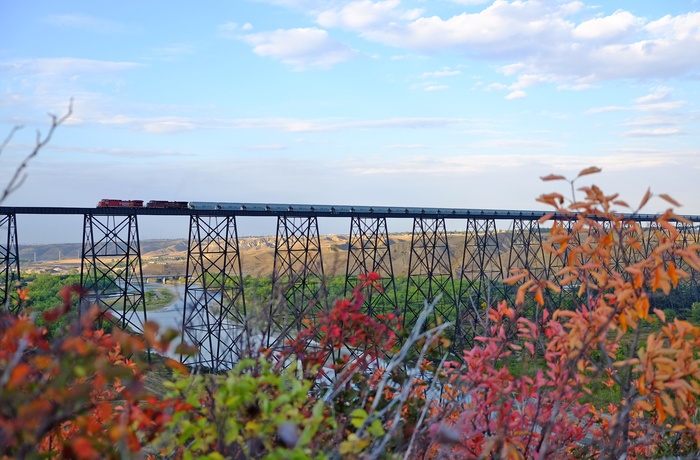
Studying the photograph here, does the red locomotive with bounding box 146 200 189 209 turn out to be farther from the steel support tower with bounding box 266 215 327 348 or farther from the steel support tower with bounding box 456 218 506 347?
the steel support tower with bounding box 456 218 506 347

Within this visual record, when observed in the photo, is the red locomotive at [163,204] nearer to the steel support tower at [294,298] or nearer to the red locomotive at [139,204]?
the red locomotive at [139,204]

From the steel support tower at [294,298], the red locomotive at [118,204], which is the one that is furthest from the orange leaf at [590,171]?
the red locomotive at [118,204]

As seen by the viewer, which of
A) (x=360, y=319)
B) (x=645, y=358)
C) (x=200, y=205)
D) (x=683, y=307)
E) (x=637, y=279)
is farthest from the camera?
(x=683, y=307)

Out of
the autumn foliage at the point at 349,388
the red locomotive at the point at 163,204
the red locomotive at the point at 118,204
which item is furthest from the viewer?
the red locomotive at the point at 163,204

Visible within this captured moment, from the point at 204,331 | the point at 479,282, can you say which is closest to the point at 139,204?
the point at 204,331

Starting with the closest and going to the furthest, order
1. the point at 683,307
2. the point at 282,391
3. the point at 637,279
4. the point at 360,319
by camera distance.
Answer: the point at 282,391 < the point at 637,279 < the point at 360,319 < the point at 683,307

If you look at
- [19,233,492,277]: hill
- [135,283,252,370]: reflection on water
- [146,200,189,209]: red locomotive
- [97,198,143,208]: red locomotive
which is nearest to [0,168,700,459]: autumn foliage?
[135,283,252,370]: reflection on water

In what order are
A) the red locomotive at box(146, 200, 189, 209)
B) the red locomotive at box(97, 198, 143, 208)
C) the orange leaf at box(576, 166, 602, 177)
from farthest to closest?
1. the red locomotive at box(146, 200, 189, 209)
2. the red locomotive at box(97, 198, 143, 208)
3. the orange leaf at box(576, 166, 602, 177)

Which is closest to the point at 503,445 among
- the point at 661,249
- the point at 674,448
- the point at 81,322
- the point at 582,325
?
the point at 582,325

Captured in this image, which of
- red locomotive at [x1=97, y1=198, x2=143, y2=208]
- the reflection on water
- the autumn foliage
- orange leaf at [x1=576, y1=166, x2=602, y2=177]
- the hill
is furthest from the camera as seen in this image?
the hill

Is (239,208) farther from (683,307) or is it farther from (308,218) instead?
(683,307)

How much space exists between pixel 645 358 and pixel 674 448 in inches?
135

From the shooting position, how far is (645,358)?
7.77 feet

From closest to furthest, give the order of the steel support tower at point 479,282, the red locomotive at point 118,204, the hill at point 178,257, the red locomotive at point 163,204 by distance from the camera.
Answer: the steel support tower at point 479,282 < the red locomotive at point 118,204 < the red locomotive at point 163,204 < the hill at point 178,257
